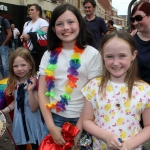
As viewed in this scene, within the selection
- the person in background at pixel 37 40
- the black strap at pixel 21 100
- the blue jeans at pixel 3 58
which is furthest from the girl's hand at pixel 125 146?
the blue jeans at pixel 3 58

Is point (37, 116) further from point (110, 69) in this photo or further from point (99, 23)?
point (99, 23)

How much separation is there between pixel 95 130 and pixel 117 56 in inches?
21.0

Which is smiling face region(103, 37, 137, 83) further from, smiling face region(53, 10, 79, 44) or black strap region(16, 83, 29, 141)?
black strap region(16, 83, 29, 141)

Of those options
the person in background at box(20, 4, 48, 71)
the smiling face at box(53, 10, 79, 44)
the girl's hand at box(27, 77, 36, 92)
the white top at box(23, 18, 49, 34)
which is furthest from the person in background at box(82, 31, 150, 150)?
the white top at box(23, 18, 49, 34)

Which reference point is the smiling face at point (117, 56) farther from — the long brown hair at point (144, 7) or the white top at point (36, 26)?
the white top at point (36, 26)

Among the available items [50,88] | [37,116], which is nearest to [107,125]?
[50,88]

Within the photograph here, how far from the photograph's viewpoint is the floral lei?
215 cm

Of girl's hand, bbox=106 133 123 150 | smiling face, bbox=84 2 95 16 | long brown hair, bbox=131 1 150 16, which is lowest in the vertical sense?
girl's hand, bbox=106 133 123 150

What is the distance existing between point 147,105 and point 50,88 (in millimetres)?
784

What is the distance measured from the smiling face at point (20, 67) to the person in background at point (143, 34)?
1.08m

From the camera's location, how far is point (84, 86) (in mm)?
2051

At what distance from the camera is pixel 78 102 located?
7.16ft

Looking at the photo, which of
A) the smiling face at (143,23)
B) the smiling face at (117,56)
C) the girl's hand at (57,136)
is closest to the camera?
the smiling face at (117,56)

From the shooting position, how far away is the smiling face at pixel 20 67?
8.76 feet
